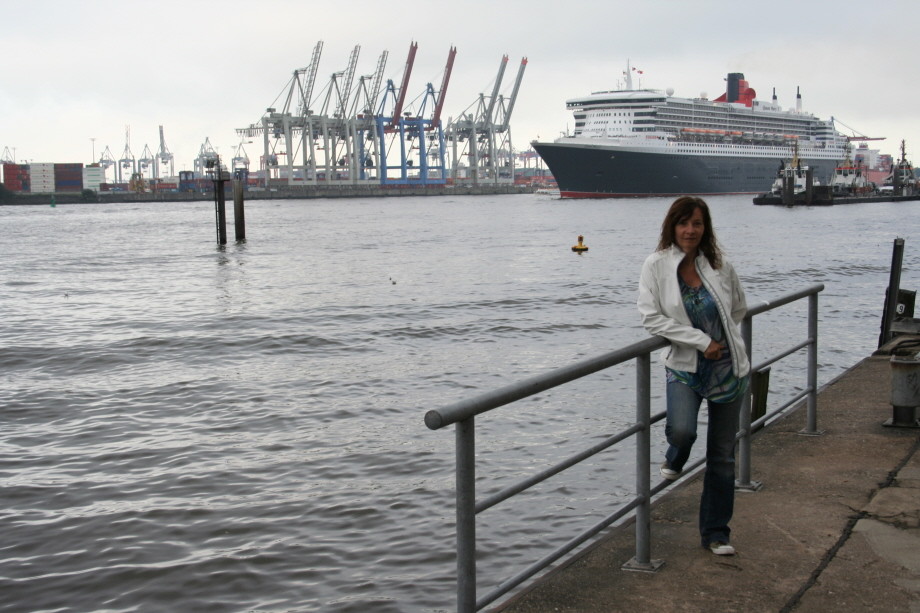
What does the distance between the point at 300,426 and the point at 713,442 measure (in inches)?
245

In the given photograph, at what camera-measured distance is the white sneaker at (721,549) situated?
393cm

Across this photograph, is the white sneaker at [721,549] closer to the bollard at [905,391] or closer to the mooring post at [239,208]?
the bollard at [905,391]

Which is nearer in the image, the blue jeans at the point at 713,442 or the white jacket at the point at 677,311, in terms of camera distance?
the white jacket at the point at 677,311

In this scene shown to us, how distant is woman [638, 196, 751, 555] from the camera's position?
12.2ft

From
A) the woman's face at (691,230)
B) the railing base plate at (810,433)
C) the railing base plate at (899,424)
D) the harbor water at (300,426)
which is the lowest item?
the harbor water at (300,426)

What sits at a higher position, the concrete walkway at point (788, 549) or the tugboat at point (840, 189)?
the tugboat at point (840, 189)

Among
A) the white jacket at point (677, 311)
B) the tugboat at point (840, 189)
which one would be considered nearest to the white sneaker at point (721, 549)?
the white jacket at point (677, 311)

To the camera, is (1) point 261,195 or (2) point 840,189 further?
(1) point 261,195

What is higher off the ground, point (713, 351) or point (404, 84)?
point (404, 84)

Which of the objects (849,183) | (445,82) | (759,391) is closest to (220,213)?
(759,391)

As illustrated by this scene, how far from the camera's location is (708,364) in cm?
377

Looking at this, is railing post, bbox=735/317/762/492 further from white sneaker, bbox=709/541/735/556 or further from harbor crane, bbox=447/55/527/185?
harbor crane, bbox=447/55/527/185

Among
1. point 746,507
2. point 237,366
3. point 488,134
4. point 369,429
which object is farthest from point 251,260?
point 488,134

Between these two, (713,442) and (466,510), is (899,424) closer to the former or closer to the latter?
(713,442)
